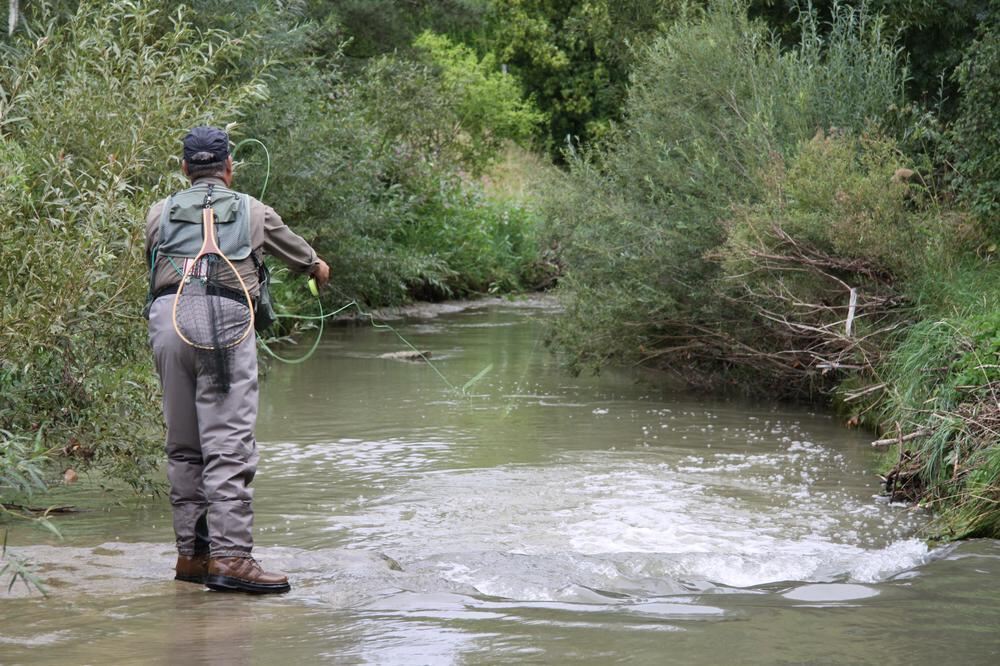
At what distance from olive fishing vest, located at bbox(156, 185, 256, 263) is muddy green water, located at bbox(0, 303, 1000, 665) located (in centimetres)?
149

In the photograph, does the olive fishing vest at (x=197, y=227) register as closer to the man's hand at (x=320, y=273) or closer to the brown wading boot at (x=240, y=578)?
the man's hand at (x=320, y=273)

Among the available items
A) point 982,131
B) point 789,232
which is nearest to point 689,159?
point 789,232

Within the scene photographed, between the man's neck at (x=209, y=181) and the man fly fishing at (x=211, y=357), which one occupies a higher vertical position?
the man's neck at (x=209, y=181)

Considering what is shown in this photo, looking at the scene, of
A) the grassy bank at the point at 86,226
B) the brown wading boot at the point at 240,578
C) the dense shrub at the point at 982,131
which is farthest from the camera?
the dense shrub at the point at 982,131

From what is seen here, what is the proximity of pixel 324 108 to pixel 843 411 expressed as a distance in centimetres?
1057

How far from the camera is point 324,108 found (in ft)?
64.3

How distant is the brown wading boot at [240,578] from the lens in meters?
5.66

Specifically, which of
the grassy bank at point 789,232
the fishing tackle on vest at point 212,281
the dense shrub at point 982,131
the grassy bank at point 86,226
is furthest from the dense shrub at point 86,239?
the dense shrub at point 982,131

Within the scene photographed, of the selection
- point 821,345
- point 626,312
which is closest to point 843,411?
point 821,345

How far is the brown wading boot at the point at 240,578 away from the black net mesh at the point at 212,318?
0.74m

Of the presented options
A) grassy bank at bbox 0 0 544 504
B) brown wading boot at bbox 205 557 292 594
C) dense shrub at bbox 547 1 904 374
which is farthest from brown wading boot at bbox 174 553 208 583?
dense shrub at bbox 547 1 904 374

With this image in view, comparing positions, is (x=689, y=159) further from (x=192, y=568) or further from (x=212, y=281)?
(x=192, y=568)

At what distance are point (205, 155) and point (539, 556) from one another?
2493 mm

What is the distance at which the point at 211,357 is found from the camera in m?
5.73
